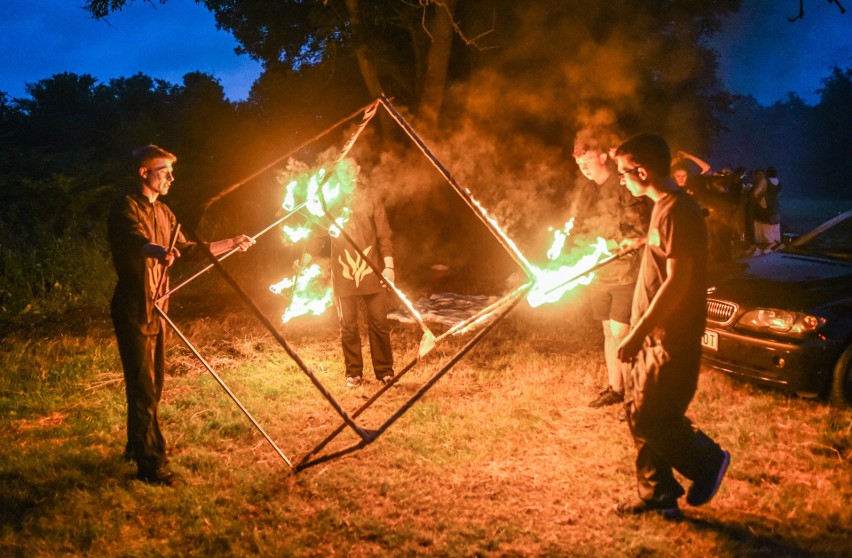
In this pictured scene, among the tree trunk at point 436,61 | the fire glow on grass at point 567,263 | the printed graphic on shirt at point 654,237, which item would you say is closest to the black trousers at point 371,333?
the fire glow on grass at point 567,263

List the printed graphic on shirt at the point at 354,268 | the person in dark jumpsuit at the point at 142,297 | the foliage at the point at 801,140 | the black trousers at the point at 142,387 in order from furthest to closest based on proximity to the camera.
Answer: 1. the foliage at the point at 801,140
2. the printed graphic on shirt at the point at 354,268
3. the black trousers at the point at 142,387
4. the person in dark jumpsuit at the point at 142,297

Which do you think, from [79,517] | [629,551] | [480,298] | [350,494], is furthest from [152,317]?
[480,298]

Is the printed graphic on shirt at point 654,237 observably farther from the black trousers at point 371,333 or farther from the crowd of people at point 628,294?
the black trousers at point 371,333

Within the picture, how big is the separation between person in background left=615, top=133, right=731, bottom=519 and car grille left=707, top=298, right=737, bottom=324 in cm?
230

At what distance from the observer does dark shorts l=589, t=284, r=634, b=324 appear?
480 centimetres

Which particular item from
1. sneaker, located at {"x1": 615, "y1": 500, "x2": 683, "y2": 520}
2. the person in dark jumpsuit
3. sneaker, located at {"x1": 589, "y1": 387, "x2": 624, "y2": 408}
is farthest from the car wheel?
the person in dark jumpsuit

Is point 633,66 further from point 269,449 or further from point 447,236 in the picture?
point 269,449

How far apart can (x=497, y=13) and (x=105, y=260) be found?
8743 millimetres

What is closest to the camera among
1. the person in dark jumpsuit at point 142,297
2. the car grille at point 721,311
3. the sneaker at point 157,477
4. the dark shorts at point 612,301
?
the person in dark jumpsuit at point 142,297

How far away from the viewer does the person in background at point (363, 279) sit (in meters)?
5.85

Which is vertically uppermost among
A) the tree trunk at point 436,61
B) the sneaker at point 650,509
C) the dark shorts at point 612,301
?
the tree trunk at point 436,61

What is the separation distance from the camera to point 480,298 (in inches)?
410

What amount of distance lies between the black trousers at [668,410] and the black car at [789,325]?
2.04 metres

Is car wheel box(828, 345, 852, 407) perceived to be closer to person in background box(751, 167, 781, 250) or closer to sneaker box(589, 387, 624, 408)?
sneaker box(589, 387, 624, 408)
